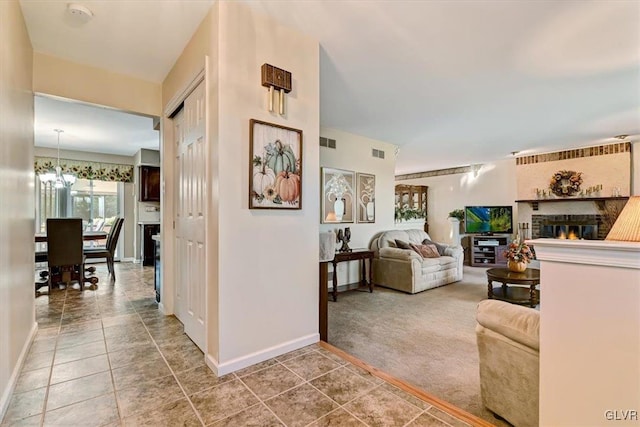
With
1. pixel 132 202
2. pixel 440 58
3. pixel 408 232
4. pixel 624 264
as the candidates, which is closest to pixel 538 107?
pixel 440 58

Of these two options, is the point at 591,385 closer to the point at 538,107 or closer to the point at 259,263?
the point at 259,263

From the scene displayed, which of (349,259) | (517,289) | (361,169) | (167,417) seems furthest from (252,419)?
(361,169)

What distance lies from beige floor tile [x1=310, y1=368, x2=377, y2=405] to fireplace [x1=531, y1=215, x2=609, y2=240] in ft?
20.0

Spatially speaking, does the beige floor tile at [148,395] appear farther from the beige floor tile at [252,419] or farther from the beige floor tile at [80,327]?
the beige floor tile at [80,327]

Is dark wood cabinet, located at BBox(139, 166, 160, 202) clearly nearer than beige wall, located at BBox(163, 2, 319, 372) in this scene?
No

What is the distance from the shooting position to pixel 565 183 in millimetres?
6328

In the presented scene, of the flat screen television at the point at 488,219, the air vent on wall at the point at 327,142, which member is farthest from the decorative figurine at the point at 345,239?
the flat screen television at the point at 488,219

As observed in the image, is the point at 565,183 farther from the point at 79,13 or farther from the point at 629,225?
the point at 79,13

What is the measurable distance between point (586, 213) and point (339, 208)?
5.40 m

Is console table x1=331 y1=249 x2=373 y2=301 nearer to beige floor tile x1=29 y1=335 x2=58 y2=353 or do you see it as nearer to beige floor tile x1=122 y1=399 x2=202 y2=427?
beige floor tile x1=122 y1=399 x2=202 y2=427

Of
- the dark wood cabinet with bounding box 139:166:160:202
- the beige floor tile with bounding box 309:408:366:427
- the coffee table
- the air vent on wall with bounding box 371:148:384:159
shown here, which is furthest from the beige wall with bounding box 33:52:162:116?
the coffee table

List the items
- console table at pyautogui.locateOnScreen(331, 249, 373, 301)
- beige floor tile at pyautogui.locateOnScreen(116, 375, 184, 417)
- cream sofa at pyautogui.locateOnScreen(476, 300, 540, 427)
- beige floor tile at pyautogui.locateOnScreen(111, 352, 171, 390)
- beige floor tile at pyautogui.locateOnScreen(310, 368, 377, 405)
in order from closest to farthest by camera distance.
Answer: cream sofa at pyautogui.locateOnScreen(476, 300, 540, 427) < beige floor tile at pyautogui.locateOnScreen(116, 375, 184, 417) < beige floor tile at pyautogui.locateOnScreen(310, 368, 377, 405) < beige floor tile at pyautogui.locateOnScreen(111, 352, 171, 390) < console table at pyautogui.locateOnScreen(331, 249, 373, 301)

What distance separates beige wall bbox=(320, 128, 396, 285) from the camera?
4.94 m

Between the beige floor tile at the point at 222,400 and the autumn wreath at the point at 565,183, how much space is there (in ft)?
24.4
